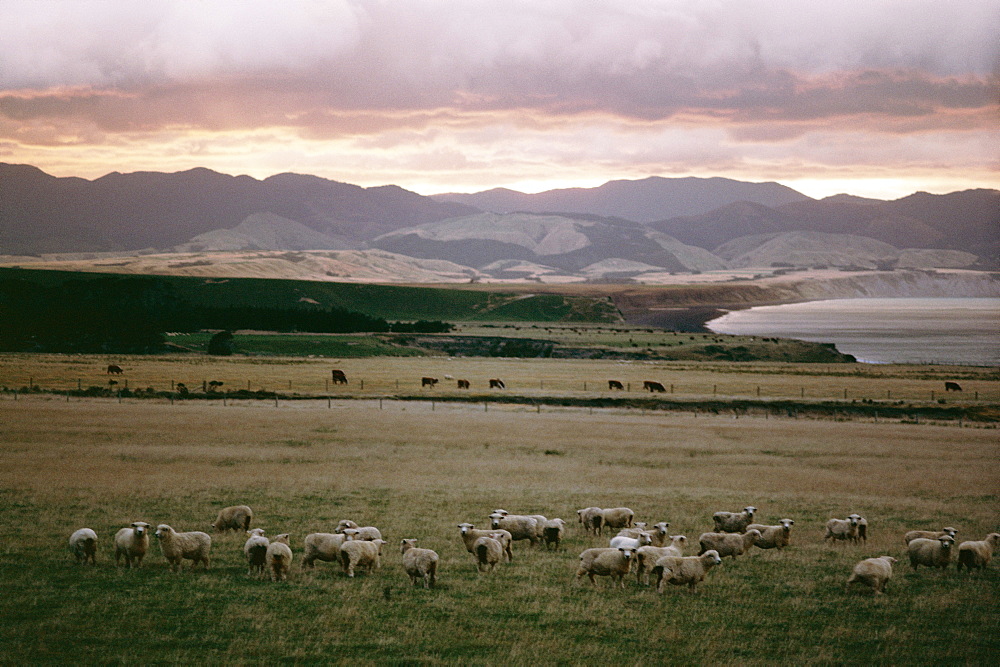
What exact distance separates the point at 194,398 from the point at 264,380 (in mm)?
13093

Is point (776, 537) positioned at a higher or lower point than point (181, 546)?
lower

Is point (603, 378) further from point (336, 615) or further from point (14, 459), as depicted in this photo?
point (336, 615)

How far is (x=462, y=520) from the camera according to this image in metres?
22.9

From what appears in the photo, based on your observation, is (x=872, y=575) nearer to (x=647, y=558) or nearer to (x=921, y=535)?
(x=647, y=558)

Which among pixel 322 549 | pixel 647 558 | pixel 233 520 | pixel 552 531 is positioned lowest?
pixel 233 520

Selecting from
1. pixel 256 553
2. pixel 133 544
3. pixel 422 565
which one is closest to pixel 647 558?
pixel 422 565

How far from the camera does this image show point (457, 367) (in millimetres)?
92812

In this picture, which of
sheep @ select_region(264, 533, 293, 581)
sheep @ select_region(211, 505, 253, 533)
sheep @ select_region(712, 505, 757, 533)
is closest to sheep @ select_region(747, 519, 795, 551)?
sheep @ select_region(712, 505, 757, 533)

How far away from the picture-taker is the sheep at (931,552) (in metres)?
18.4

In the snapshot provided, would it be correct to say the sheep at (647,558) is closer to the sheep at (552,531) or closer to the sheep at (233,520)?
the sheep at (552,531)

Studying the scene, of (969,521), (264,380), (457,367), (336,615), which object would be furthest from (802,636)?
(457,367)

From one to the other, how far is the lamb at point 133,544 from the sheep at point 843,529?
1688cm

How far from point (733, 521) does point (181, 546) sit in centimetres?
1404

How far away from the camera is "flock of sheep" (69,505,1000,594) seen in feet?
54.8
